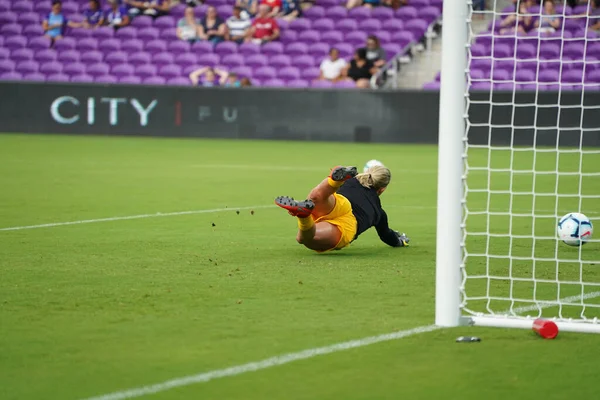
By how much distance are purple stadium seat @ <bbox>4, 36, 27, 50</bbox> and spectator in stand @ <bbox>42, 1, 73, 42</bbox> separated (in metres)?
0.59

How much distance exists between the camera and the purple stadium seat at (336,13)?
25.8 metres

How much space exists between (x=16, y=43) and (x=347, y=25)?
8504 millimetres

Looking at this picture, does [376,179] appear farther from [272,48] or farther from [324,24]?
[324,24]

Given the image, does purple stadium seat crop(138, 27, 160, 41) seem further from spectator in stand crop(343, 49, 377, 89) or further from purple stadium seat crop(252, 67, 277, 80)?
spectator in stand crop(343, 49, 377, 89)

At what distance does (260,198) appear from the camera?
498 inches

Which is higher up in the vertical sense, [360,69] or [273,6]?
[273,6]

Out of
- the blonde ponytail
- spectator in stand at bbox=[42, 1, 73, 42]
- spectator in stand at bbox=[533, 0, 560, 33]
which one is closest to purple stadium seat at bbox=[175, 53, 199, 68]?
spectator in stand at bbox=[42, 1, 73, 42]

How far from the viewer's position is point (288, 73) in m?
24.9

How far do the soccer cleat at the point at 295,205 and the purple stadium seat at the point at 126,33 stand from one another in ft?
66.7

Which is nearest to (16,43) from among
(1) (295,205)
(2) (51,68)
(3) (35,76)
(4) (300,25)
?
(3) (35,76)

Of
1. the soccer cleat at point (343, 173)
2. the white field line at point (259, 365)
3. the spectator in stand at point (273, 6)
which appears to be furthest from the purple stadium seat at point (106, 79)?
the white field line at point (259, 365)

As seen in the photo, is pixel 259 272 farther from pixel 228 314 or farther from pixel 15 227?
pixel 15 227

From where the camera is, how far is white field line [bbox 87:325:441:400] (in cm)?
426

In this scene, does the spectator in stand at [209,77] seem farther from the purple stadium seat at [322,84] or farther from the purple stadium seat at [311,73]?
the purple stadium seat at [322,84]
